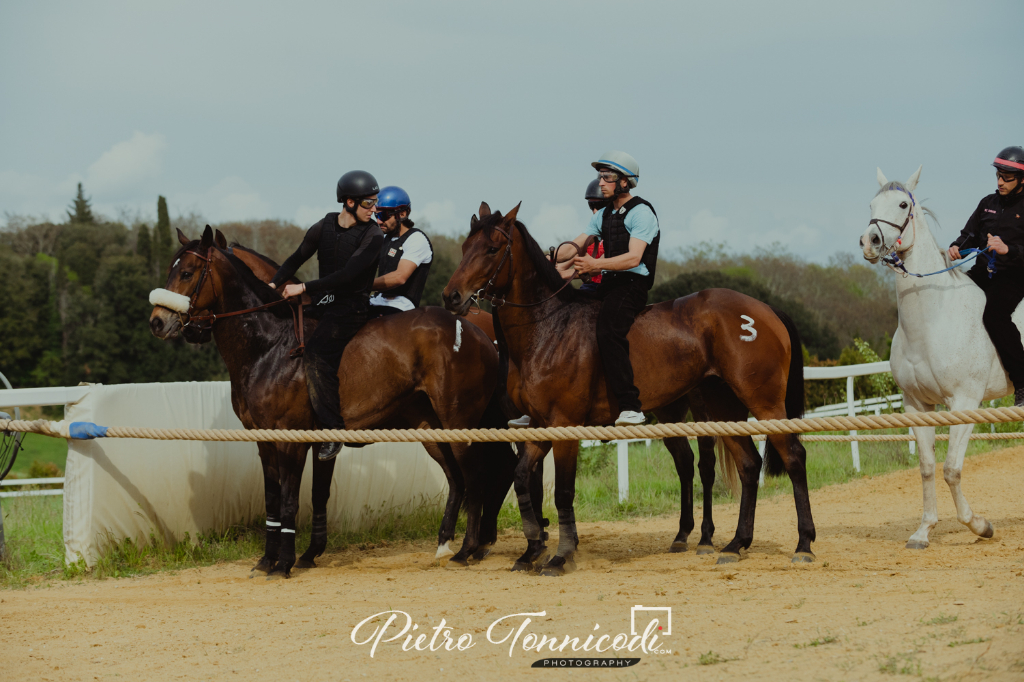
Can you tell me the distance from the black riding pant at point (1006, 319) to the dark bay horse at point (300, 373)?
12.7 ft

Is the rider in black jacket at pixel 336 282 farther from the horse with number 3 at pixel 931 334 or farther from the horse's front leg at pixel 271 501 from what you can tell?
the horse with number 3 at pixel 931 334

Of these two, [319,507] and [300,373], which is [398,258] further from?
[319,507]

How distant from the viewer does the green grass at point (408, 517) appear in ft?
22.4

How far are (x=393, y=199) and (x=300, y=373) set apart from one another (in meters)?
1.74

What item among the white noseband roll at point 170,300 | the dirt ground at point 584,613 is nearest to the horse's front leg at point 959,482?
the dirt ground at point 584,613

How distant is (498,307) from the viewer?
256 inches

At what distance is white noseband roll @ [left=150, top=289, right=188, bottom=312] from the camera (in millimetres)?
6617

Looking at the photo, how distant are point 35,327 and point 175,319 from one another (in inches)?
1692

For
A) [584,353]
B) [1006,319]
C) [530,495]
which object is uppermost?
[1006,319]

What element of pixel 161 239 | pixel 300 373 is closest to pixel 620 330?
pixel 300 373

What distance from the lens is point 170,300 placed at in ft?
21.8

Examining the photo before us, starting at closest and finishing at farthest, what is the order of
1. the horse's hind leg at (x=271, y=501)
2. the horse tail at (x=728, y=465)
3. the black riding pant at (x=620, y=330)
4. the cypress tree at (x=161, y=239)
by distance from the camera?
the black riding pant at (x=620, y=330) → the horse's hind leg at (x=271, y=501) → the horse tail at (x=728, y=465) → the cypress tree at (x=161, y=239)

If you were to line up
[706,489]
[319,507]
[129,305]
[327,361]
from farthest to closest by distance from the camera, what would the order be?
[129,305]
[706,489]
[319,507]
[327,361]

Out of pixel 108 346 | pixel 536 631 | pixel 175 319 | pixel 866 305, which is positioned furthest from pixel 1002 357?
pixel 108 346
